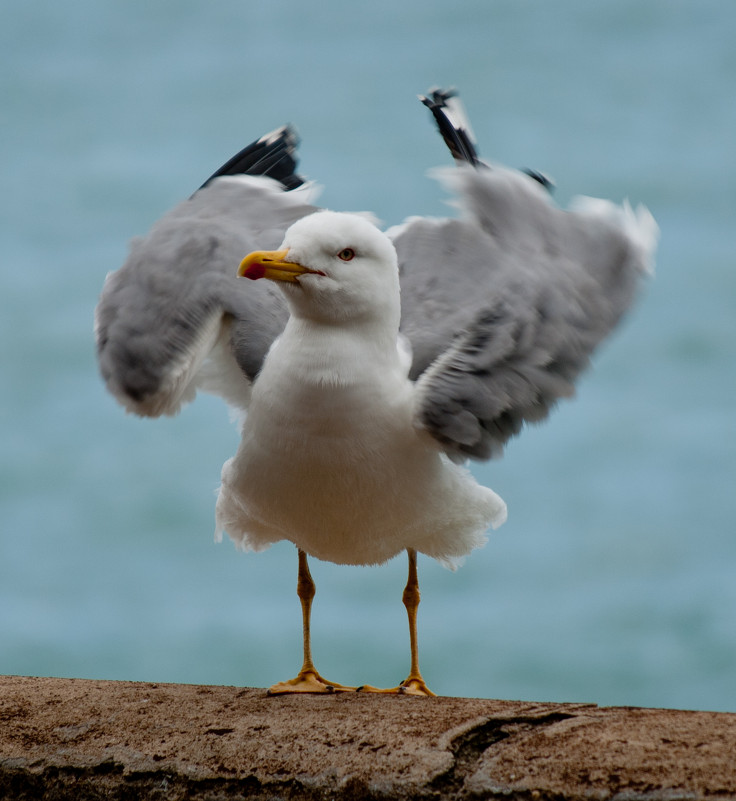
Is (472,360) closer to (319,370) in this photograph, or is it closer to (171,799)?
(319,370)

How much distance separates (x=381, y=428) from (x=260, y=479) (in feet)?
0.92

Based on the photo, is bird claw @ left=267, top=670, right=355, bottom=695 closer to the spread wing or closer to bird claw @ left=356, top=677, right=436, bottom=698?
bird claw @ left=356, top=677, right=436, bottom=698

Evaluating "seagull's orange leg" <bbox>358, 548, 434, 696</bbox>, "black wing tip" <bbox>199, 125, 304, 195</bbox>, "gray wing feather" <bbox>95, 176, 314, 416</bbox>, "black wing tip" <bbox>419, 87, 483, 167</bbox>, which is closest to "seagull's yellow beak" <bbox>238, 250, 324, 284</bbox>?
"gray wing feather" <bbox>95, 176, 314, 416</bbox>

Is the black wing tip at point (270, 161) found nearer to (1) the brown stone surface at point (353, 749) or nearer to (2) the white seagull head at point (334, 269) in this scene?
(2) the white seagull head at point (334, 269)

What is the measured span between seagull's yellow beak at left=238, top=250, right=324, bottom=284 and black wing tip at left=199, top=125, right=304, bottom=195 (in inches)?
37.2

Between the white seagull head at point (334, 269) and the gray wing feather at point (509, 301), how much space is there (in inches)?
6.5

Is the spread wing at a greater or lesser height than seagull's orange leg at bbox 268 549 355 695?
greater

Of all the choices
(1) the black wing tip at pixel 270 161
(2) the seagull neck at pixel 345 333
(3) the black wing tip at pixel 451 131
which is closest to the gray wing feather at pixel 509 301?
(2) the seagull neck at pixel 345 333

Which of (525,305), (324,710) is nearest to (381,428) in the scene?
(525,305)

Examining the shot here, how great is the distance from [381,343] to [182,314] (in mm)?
450

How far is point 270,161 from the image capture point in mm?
3465

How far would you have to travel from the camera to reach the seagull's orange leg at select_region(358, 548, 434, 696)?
2.85 metres

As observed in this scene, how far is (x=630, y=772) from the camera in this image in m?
1.99

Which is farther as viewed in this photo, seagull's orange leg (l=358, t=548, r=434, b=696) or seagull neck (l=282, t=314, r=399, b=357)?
seagull's orange leg (l=358, t=548, r=434, b=696)
